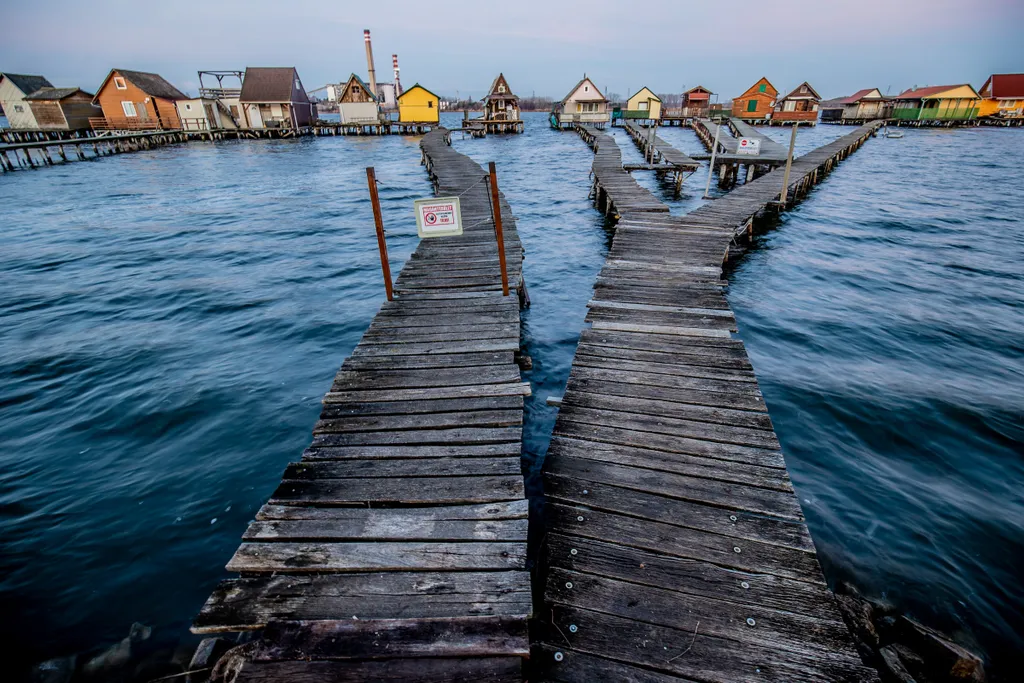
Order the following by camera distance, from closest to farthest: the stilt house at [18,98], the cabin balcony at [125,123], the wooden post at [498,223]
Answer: the wooden post at [498,223]
the stilt house at [18,98]
the cabin balcony at [125,123]

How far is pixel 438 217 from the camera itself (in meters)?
7.90

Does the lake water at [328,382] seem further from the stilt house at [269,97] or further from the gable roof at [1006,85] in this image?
the gable roof at [1006,85]

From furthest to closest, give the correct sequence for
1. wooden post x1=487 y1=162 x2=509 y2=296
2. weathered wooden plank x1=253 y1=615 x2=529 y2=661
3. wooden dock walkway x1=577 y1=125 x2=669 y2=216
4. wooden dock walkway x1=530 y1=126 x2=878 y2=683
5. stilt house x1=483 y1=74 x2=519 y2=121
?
stilt house x1=483 y1=74 x2=519 y2=121
wooden dock walkway x1=577 y1=125 x2=669 y2=216
wooden post x1=487 y1=162 x2=509 y2=296
wooden dock walkway x1=530 y1=126 x2=878 y2=683
weathered wooden plank x1=253 y1=615 x2=529 y2=661

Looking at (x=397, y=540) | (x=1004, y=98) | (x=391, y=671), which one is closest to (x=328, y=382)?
(x=397, y=540)

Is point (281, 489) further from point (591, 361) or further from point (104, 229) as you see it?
point (104, 229)

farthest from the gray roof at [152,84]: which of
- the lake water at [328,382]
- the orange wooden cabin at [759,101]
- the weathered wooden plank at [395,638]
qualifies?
the orange wooden cabin at [759,101]

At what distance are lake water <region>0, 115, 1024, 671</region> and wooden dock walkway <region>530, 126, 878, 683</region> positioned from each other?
1.56 metres

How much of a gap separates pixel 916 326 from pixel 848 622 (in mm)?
9421

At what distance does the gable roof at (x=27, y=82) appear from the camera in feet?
172

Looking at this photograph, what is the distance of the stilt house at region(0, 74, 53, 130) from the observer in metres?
52.7

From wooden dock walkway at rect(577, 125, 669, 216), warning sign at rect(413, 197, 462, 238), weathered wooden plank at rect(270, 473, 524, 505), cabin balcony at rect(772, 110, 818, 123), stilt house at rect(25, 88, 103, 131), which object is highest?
stilt house at rect(25, 88, 103, 131)

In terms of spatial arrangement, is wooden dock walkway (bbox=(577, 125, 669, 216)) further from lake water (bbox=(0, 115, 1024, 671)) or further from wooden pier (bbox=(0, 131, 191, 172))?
wooden pier (bbox=(0, 131, 191, 172))

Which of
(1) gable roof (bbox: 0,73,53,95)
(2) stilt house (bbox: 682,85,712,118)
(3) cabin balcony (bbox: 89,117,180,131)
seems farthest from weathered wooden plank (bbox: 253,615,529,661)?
(2) stilt house (bbox: 682,85,712,118)

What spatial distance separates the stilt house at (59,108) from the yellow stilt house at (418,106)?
37.7m
